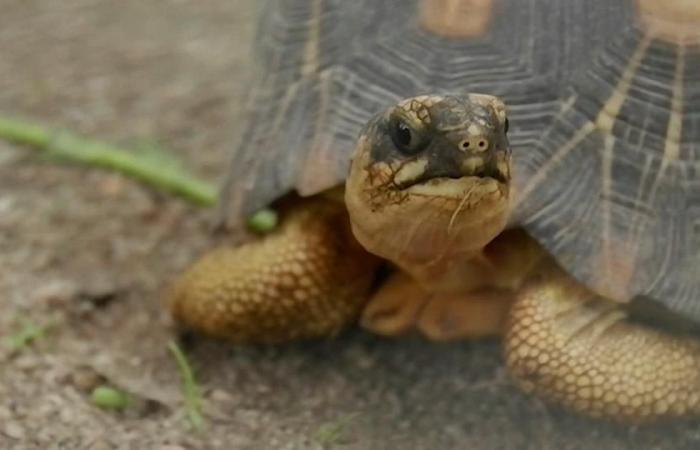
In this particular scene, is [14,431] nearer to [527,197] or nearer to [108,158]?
[527,197]

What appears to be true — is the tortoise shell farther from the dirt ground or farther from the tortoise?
the dirt ground

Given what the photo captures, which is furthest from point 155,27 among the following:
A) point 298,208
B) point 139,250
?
point 298,208

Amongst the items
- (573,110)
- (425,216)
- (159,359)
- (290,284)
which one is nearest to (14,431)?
(159,359)

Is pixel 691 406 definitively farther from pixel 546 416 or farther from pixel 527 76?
pixel 527 76

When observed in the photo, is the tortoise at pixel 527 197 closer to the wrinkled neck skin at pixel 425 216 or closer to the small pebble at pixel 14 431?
the wrinkled neck skin at pixel 425 216

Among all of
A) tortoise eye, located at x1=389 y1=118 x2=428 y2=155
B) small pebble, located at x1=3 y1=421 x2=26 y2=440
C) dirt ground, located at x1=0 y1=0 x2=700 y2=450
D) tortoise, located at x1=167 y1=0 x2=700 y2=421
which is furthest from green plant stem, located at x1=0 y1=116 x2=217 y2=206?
tortoise eye, located at x1=389 y1=118 x2=428 y2=155

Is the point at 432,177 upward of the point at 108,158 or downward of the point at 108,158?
upward

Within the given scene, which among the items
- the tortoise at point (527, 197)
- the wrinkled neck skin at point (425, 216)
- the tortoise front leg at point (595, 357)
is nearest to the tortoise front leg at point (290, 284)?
the tortoise at point (527, 197)
